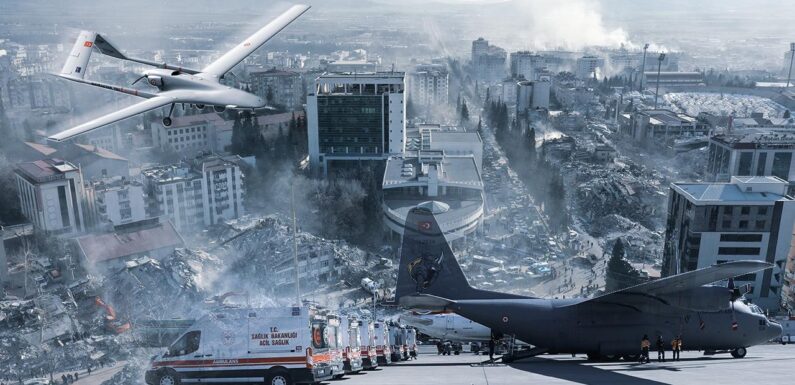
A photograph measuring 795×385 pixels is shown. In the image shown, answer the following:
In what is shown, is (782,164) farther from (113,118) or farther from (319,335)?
(113,118)

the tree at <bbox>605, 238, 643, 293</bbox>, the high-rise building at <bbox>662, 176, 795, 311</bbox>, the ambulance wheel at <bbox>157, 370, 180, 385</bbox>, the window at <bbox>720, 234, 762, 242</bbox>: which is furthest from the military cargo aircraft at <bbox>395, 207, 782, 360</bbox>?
the tree at <bbox>605, 238, 643, 293</bbox>

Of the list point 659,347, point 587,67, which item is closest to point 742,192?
point 659,347

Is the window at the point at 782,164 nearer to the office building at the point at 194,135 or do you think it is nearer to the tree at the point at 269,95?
the office building at the point at 194,135

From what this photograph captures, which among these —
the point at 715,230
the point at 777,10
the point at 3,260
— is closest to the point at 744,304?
the point at 715,230

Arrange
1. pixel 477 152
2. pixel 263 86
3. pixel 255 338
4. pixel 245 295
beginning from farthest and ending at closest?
pixel 263 86 < pixel 477 152 < pixel 245 295 < pixel 255 338

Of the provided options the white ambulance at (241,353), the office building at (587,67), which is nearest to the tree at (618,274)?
the white ambulance at (241,353)

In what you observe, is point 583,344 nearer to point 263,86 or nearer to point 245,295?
point 245,295

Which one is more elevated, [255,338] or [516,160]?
[255,338]
